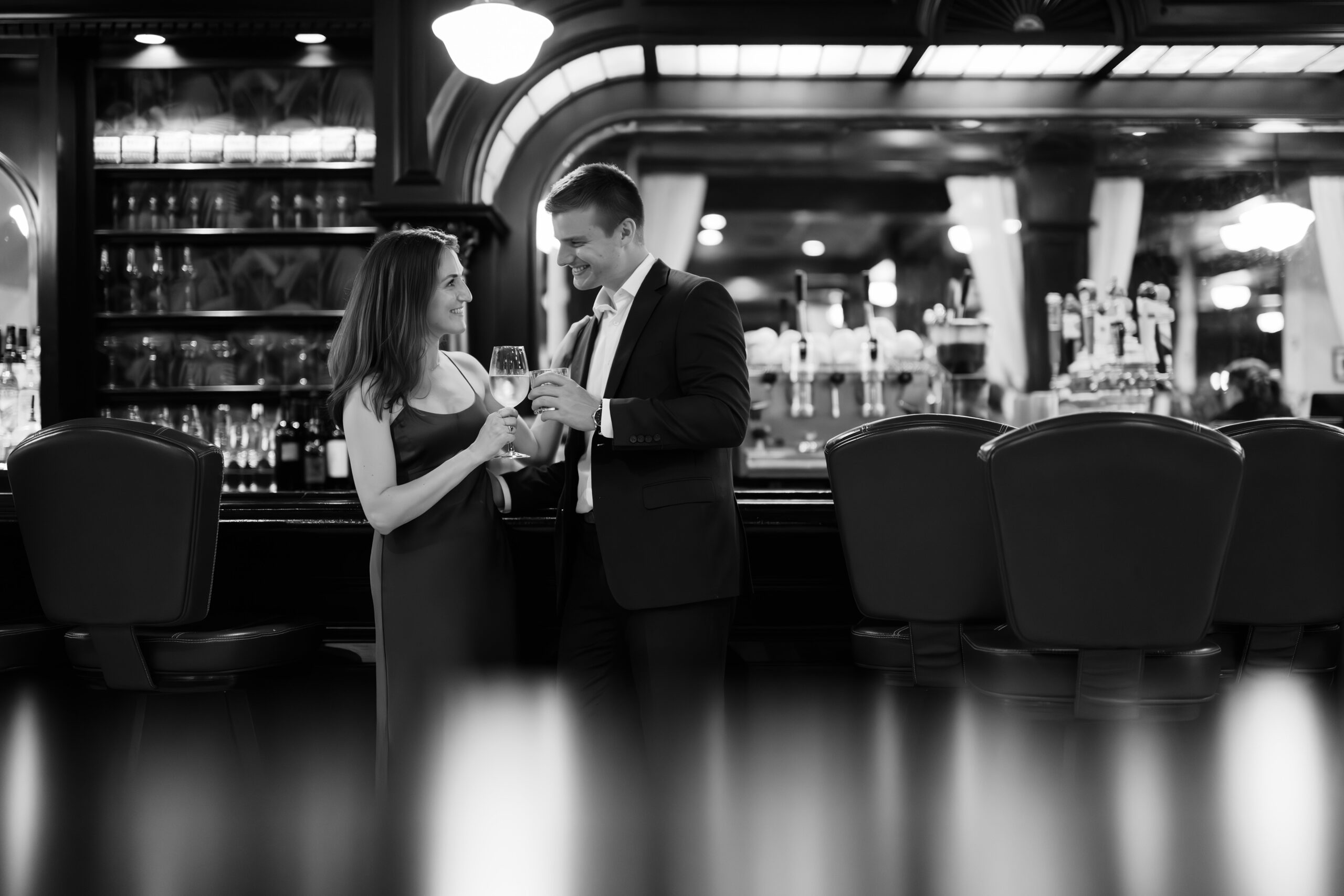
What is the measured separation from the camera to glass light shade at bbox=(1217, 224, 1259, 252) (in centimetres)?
501

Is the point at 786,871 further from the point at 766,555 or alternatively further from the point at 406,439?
the point at 406,439

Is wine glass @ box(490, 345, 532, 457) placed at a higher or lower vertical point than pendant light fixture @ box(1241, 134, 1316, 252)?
lower

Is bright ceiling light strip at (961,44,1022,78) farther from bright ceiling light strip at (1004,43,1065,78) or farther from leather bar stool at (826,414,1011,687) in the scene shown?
leather bar stool at (826,414,1011,687)

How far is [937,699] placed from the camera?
8.04 ft

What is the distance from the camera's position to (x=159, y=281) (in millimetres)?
4520

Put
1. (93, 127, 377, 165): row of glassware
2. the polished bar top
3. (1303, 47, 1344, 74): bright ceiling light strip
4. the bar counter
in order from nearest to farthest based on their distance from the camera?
the polished bar top → the bar counter → (1303, 47, 1344, 74): bright ceiling light strip → (93, 127, 377, 165): row of glassware

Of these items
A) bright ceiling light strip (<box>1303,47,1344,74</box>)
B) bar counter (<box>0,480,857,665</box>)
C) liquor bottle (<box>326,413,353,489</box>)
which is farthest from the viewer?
bright ceiling light strip (<box>1303,47,1344,74</box>)

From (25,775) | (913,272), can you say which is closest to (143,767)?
(25,775)

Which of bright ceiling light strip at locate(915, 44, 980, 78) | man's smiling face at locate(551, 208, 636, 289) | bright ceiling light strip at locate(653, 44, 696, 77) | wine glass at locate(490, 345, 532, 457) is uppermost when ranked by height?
bright ceiling light strip at locate(653, 44, 696, 77)

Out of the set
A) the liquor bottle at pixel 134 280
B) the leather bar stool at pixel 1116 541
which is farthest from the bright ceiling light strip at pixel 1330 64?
the liquor bottle at pixel 134 280

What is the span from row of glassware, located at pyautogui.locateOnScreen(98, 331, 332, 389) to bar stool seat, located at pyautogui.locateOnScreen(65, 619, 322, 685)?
2.34 m

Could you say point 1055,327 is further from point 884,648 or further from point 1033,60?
point 884,648

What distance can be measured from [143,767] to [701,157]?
3.53 meters

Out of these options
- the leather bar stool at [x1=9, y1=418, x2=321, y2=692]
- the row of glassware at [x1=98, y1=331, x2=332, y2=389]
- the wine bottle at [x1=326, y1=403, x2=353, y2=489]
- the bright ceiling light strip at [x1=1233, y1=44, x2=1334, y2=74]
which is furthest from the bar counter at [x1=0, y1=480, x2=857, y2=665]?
the bright ceiling light strip at [x1=1233, y1=44, x2=1334, y2=74]
